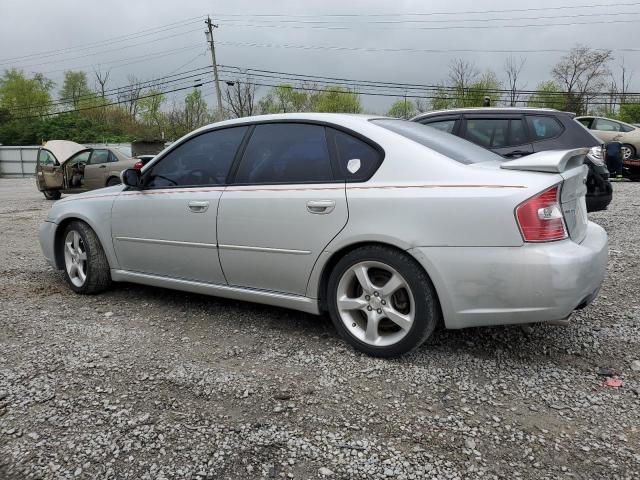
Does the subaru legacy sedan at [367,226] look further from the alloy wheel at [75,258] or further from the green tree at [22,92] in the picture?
the green tree at [22,92]

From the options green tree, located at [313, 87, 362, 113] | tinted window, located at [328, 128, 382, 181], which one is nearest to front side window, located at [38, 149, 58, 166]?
tinted window, located at [328, 128, 382, 181]

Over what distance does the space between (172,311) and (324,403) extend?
6.28 ft

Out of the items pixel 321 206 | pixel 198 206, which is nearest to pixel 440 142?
pixel 321 206

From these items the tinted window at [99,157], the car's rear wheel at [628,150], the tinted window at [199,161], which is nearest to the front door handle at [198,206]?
the tinted window at [199,161]

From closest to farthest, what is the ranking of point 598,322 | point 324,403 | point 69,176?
point 324,403
point 598,322
point 69,176

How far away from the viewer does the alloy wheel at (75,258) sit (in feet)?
15.2

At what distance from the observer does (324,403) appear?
2.72 meters

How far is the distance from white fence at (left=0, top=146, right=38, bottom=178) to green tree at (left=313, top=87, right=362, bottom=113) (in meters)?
26.1

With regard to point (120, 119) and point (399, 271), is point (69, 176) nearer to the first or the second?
point (399, 271)

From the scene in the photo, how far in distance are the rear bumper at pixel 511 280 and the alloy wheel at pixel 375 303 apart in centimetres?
23

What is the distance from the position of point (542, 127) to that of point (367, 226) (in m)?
5.34

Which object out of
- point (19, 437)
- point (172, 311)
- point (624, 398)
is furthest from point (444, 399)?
point (172, 311)

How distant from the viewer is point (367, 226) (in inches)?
121

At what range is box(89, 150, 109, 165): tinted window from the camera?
14.3 metres
